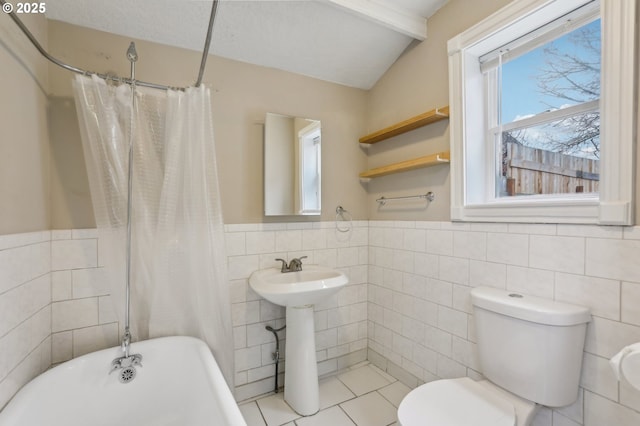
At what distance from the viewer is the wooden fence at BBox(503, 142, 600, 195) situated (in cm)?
127

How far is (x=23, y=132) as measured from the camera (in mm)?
1151

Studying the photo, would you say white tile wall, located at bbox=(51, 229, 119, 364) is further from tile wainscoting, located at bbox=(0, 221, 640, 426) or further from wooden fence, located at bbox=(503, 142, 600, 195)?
wooden fence, located at bbox=(503, 142, 600, 195)

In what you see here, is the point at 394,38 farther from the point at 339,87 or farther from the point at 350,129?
the point at 350,129

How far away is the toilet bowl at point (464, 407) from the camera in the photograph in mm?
1092

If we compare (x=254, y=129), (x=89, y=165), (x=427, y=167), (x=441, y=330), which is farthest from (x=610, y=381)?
(x=89, y=165)

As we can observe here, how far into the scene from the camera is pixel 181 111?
1.44 metres

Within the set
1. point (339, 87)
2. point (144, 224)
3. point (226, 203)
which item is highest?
point (339, 87)

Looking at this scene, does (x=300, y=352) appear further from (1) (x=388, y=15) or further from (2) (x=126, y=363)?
(1) (x=388, y=15)

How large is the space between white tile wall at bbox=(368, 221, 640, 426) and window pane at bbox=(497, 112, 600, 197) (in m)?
0.26

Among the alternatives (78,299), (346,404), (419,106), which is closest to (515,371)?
(346,404)

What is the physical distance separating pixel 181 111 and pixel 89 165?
0.48 m

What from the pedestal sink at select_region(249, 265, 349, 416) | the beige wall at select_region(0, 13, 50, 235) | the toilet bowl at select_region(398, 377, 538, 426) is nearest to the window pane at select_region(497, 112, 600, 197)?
the toilet bowl at select_region(398, 377, 538, 426)

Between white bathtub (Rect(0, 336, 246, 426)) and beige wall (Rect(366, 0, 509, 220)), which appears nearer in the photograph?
white bathtub (Rect(0, 336, 246, 426))

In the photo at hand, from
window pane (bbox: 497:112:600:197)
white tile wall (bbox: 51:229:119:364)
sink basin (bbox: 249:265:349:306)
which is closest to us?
window pane (bbox: 497:112:600:197)
